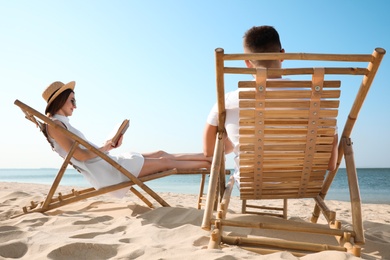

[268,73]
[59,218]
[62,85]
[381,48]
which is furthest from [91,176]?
[381,48]

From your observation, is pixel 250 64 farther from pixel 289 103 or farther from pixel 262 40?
pixel 289 103

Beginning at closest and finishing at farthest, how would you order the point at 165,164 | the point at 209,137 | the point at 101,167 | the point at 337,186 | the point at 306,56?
the point at 306,56, the point at 209,137, the point at 101,167, the point at 165,164, the point at 337,186

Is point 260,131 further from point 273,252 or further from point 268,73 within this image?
point 273,252

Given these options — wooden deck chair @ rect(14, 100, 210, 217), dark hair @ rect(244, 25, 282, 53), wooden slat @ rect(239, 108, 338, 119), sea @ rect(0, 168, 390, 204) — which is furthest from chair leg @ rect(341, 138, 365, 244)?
sea @ rect(0, 168, 390, 204)

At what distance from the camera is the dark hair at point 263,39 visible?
8.21 feet

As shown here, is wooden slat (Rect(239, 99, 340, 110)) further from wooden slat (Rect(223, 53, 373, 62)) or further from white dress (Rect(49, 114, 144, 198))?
white dress (Rect(49, 114, 144, 198))

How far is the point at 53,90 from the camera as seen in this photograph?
4117 millimetres

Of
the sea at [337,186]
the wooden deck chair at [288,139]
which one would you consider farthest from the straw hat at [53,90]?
the sea at [337,186]

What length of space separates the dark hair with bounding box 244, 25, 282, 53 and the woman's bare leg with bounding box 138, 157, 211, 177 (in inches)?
68.6

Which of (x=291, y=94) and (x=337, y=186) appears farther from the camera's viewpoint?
(x=337, y=186)

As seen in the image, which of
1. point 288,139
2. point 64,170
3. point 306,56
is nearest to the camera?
point 306,56

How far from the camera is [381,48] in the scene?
2.11m

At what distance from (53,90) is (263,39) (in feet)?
8.57

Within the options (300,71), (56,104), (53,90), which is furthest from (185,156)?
(300,71)
